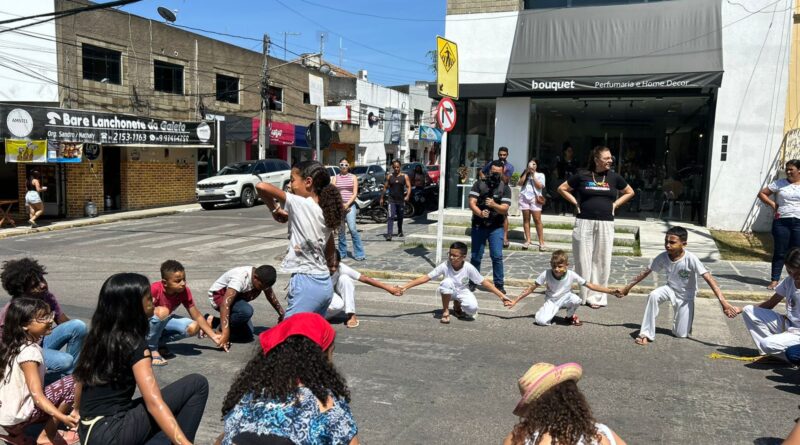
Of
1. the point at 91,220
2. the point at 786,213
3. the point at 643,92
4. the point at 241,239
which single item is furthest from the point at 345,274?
the point at 91,220

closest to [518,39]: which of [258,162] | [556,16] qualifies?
[556,16]

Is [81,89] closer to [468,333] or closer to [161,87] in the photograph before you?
[161,87]

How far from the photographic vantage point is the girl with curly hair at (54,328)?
4.66 meters

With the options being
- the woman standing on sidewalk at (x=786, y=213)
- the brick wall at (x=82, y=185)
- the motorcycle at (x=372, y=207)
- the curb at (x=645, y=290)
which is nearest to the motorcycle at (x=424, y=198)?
the motorcycle at (x=372, y=207)

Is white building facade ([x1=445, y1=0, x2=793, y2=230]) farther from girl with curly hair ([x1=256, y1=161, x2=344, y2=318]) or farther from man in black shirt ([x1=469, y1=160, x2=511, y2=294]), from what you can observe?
girl with curly hair ([x1=256, y1=161, x2=344, y2=318])

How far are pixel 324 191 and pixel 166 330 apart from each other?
2.27 m

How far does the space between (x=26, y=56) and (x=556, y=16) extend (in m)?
16.7

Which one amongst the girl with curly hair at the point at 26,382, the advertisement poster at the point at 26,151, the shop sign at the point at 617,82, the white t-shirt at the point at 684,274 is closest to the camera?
the girl with curly hair at the point at 26,382

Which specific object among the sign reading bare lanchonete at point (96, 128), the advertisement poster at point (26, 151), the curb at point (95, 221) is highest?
the sign reading bare lanchonete at point (96, 128)

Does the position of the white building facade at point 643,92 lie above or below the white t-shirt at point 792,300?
above

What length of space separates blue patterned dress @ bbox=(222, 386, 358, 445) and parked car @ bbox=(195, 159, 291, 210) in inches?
844

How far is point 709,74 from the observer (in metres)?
13.3

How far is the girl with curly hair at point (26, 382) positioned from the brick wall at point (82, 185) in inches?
765

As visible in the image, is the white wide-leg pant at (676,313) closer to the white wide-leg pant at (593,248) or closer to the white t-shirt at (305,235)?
the white wide-leg pant at (593,248)
